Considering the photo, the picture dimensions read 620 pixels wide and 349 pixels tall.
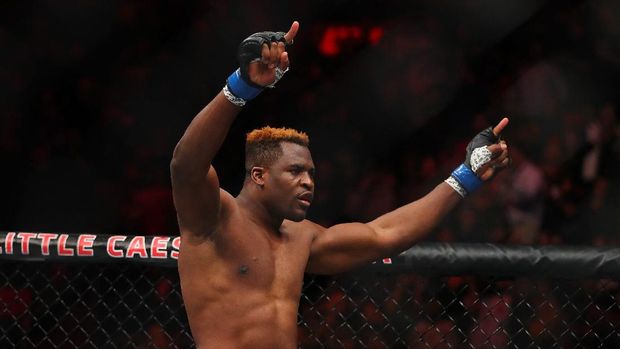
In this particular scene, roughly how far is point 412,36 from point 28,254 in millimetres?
2766

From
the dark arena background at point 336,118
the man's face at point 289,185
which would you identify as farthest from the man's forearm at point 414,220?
the dark arena background at point 336,118

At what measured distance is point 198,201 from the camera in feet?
8.11

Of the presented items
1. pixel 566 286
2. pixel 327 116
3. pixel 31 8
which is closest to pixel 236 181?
pixel 327 116

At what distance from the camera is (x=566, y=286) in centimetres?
467

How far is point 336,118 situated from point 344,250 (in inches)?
91.7

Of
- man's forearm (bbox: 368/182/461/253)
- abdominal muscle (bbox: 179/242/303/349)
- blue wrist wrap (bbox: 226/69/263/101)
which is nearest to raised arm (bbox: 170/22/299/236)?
blue wrist wrap (bbox: 226/69/263/101)

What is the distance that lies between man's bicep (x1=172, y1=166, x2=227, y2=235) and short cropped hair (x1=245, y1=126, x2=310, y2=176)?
0.76 feet

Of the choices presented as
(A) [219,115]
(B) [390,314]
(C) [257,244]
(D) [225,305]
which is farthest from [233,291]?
(B) [390,314]

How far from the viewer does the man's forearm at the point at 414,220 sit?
116 inches

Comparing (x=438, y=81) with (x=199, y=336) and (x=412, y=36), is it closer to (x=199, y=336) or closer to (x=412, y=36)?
(x=412, y=36)

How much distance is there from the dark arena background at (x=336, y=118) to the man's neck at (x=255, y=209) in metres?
1.92

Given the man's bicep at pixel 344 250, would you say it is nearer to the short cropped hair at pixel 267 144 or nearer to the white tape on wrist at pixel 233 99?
the short cropped hair at pixel 267 144

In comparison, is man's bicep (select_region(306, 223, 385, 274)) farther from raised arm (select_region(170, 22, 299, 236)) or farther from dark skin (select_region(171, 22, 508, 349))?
raised arm (select_region(170, 22, 299, 236))

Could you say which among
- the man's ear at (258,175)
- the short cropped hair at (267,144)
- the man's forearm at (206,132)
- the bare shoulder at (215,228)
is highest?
the short cropped hair at (267,144)
